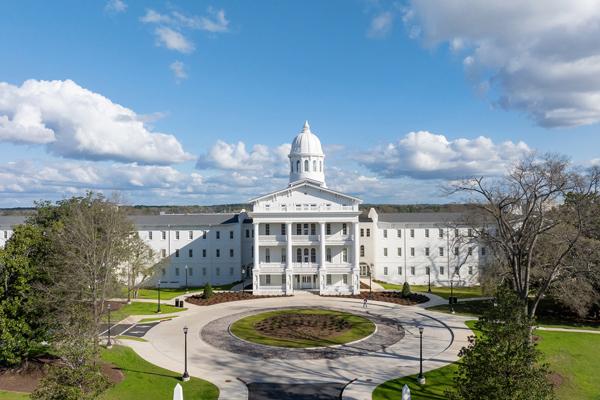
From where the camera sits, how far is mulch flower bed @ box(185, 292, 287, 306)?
48.6 m

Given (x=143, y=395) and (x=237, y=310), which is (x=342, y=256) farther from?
(x=143, y=395)

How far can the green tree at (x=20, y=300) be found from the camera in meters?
25.8

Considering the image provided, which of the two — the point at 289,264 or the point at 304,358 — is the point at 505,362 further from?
the point at 289,264

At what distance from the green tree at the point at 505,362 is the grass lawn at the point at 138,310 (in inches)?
1344

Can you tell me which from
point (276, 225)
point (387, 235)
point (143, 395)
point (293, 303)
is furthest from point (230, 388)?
point (387, 235)

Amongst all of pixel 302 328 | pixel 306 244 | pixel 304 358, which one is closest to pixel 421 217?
pixel 306 244

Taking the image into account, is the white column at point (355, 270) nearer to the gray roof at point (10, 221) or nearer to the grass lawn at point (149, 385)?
the grass lawn at point (149, 385)

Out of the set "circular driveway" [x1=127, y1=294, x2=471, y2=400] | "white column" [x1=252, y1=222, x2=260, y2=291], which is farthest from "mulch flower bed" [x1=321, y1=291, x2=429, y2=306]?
"white column" [x1=252, y1=222, x2=260, y2=291]

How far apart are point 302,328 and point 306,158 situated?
30.3 m

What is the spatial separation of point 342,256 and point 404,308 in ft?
43.2

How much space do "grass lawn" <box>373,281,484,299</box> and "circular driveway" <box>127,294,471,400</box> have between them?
13.3 m

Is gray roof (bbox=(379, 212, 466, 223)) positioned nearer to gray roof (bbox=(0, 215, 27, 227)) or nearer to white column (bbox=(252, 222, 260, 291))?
white column (bbox=(252, 222, 260, 291))

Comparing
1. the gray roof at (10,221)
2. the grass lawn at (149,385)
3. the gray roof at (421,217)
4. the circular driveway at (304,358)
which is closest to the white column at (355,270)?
the circular driveway at (304,358)

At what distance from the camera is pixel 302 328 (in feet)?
119
